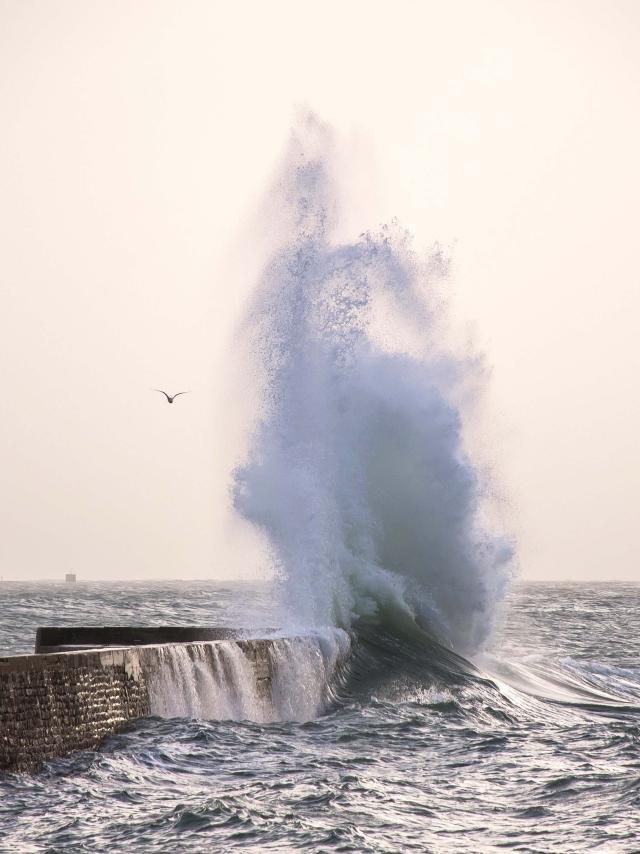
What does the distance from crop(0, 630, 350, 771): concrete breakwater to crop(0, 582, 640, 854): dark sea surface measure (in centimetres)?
19

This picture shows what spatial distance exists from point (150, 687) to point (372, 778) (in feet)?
7.85

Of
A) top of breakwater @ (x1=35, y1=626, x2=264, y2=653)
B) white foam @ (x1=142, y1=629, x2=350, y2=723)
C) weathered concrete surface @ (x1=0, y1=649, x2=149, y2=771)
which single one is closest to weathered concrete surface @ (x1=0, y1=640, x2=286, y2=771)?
weathered concrete surface @ (x1=0, y1=649, x2=149, y2=771)

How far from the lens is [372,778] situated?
9398 mm

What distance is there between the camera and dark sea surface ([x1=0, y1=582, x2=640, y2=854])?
7582 mm

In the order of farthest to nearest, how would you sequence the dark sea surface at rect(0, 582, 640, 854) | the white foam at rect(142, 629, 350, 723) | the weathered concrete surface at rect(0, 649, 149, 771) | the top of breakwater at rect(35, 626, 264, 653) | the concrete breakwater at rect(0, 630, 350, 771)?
the top of breakwater at rect(35, 626, 264, 653)
the white foam at rect(142, 629, 350, 723)
the concrete breakwater at rect(0, 630, 350, 771)
the weathered concrete surface at rect(0, 649, 149, 771)
the dark sea surface at rect(0, 582, 640, 854)

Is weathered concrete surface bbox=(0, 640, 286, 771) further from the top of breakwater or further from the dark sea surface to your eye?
the top of breakwater

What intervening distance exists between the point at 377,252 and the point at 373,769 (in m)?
11.2

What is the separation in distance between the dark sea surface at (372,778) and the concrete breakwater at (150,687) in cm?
19

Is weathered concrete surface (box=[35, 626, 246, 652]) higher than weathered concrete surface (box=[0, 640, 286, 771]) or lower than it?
higher

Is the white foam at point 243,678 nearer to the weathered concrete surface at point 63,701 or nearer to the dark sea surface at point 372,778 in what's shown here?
the dark sea surface at point 372,778

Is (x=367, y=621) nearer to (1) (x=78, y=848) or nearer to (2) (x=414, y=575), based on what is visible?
(2) (x=414, y=575)

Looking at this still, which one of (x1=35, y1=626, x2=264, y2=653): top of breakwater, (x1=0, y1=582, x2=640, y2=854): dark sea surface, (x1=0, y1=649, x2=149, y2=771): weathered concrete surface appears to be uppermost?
(x1=35, y1=626, x2=264, y2=653): top of breakwater

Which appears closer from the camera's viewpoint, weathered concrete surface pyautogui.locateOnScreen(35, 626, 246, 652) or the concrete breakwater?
the concrete breakwater

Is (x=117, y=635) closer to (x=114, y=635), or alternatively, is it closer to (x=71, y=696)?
(x=114, y=635)
